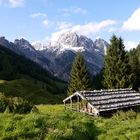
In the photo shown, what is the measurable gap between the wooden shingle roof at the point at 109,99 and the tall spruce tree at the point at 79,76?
30.8 meters

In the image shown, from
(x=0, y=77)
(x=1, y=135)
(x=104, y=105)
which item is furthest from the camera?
(x=0, y=77)

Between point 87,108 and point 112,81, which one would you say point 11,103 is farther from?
point 112,81

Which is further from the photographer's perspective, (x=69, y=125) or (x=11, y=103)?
(x=11, y=103)

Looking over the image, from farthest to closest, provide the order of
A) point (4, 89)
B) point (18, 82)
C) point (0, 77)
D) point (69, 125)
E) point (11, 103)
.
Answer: point (0, 77) < point (18, 82) < point (4, 89) < point (11, 103) < point (69, 125)

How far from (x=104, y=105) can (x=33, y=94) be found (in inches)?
4098

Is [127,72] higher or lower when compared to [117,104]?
higher

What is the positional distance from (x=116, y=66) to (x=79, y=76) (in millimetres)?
10216

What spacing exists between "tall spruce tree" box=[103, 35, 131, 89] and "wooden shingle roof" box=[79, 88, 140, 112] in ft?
92.4

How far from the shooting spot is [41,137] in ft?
44.9

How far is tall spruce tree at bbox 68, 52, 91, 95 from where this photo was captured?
83525mm

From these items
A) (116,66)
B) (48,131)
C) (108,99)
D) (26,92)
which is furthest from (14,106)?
(26,92)

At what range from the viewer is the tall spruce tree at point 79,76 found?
8353cm

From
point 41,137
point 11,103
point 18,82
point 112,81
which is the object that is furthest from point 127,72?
point 18,82

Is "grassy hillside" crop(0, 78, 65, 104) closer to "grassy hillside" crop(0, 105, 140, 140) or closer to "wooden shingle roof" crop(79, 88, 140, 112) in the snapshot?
"wooden shingle roof" crop(79, 88, 140, 112)
